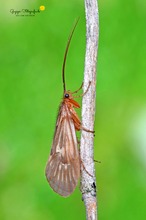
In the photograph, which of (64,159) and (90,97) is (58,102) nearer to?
(64,159)

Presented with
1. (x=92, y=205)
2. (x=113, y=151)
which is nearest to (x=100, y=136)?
(x=113, y=151)

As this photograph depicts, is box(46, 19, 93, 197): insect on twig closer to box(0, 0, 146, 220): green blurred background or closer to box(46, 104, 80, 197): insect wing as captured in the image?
box(46, 104, 80, 197): insect wing

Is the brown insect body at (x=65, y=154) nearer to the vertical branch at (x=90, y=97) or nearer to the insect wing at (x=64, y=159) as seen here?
the insect wing at (x=64, y=159)

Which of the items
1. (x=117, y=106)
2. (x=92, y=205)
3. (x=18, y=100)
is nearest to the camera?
(x=92, y=205)

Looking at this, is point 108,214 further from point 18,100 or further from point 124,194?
point 18,100

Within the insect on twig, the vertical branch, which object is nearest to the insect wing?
the insect on twig

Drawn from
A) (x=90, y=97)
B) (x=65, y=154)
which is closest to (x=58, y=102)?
(x=65, y=154)

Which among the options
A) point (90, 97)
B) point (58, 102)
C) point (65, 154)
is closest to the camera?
point (90, 97)
